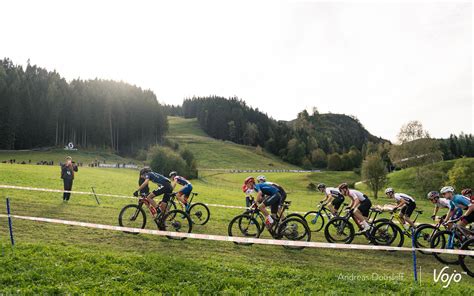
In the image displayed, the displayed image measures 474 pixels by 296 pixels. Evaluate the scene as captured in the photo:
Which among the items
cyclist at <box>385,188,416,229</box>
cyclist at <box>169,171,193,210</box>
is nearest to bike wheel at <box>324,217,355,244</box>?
cyclist at <box>385,188,416,229</box>

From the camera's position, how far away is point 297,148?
147625mm

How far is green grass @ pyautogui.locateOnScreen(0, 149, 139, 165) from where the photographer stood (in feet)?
237

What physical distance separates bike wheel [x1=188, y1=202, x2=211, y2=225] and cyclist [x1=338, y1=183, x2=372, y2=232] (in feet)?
20.9

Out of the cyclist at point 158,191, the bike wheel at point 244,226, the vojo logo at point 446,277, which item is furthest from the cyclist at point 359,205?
the cyclist at point 158,191

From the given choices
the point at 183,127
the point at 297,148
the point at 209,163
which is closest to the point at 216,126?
the point at 183,127

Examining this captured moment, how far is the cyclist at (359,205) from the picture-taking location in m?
13.1

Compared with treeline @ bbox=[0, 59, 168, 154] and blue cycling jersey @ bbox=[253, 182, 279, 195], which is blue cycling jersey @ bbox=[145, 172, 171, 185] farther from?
treeline @ bbox=[0, 59, 168, 154]

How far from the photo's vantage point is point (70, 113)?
89438 mm

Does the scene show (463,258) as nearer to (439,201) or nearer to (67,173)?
(439,201)

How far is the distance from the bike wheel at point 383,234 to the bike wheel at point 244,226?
15.1 feet

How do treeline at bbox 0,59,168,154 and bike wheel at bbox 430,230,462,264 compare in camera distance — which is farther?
treeline at bbox 0,59,168,154

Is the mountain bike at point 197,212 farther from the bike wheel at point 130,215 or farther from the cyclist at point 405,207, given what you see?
the cyclist at point 405,207

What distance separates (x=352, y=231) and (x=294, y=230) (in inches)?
93.1

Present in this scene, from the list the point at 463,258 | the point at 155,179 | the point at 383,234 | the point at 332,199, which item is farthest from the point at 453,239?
the point at 155,179
